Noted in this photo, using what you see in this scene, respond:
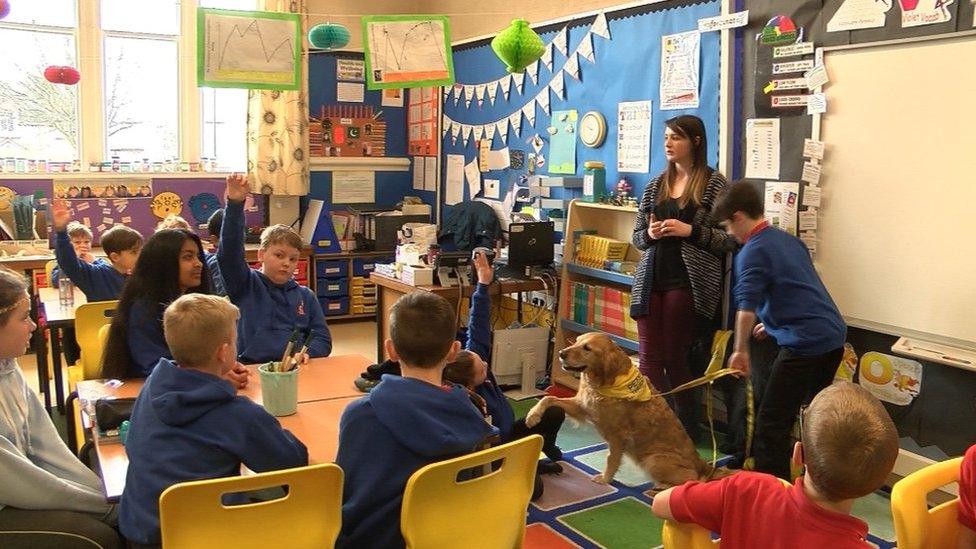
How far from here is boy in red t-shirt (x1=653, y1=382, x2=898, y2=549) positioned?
1454 millimetres

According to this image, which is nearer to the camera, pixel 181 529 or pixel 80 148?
pixel 181 529

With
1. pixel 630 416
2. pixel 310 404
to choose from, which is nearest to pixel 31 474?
pixel 310 404

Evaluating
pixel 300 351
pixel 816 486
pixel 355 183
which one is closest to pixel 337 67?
pixel 355 183

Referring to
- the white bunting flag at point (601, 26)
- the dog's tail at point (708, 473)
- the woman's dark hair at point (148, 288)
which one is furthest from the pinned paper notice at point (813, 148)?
the woman's dark hair at point (148, 288)

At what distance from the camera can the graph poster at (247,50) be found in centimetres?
416

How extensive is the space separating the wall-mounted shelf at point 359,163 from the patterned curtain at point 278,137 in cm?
31

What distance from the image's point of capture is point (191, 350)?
1914 millimetres

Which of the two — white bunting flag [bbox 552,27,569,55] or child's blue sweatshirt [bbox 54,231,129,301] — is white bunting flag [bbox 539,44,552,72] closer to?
white bunting flag [bbox 552,27,569,55]

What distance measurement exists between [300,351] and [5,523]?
1.30 meters

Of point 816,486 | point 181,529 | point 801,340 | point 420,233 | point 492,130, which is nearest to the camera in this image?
point 816,486

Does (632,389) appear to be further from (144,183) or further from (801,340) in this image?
(144,183)

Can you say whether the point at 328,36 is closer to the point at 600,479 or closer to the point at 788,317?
the point at 600,479

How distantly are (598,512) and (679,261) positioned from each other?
1346 mm

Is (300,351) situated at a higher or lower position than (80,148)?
lower
